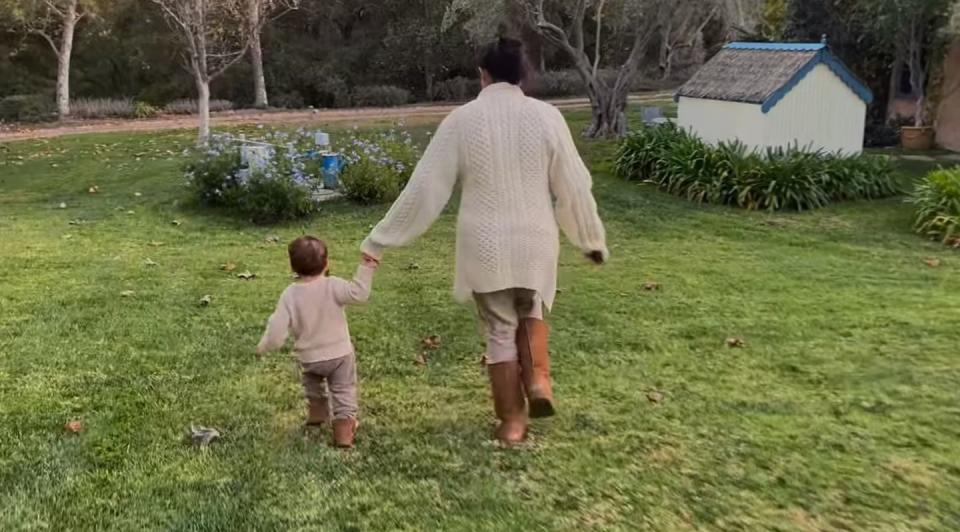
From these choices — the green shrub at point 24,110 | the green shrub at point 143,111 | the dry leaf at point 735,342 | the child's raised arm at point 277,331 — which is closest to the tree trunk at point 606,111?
the dry leaf at point 735,342

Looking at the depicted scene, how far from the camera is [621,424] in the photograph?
4.20 metres

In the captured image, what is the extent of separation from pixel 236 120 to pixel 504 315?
1791cm

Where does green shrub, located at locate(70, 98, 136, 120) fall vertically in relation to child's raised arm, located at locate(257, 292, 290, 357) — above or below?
above

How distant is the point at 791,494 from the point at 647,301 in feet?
10.3

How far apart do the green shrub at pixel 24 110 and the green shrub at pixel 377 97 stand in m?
7.40

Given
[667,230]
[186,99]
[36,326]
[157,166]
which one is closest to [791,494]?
[36,326]

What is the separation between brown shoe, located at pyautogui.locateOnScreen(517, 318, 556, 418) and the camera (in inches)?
152

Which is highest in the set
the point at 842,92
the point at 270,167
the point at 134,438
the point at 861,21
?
the point at 861,21

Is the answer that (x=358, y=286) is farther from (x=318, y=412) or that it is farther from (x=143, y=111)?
(x=143, y=111)

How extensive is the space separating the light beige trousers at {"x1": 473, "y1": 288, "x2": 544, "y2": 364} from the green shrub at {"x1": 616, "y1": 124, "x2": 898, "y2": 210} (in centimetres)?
713

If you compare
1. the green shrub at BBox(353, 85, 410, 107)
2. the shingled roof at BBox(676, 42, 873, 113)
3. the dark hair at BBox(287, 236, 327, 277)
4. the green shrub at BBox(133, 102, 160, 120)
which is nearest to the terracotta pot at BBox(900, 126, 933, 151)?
the shingled roof at BBox(676, 42, 873, 113)

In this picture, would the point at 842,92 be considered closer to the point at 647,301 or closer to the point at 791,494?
the point at 647,301

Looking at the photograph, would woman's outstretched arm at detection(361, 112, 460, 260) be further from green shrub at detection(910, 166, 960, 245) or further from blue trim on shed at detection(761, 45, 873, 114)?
blue trim on shed at detection(761, 45, 873, 114)

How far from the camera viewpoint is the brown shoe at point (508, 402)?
3.90 metres
